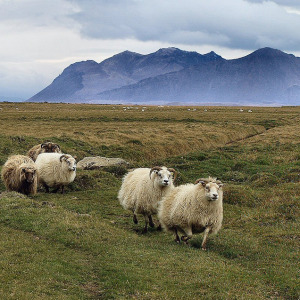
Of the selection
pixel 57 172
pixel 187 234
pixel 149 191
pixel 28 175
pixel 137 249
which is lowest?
pixel 137 249

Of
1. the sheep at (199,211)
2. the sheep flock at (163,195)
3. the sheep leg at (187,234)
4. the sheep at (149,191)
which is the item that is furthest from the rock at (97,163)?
the sheep leg at (187,234)

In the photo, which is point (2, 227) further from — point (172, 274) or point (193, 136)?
point (193, 136)

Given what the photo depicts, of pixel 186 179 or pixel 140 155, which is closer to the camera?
pixel 186 179

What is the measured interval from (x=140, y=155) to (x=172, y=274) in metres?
28.0

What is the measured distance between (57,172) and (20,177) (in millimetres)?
2580

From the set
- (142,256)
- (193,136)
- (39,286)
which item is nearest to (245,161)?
(193,136)

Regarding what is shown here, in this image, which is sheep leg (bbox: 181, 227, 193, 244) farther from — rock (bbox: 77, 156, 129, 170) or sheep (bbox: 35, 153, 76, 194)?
rock (bbox: 77, 156, 129, 170)

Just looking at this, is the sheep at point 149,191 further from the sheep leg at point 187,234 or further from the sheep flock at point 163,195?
the sheep leg at point 187,234

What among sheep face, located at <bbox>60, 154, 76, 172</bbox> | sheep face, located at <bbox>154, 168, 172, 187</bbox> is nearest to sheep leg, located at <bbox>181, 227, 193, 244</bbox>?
sheep face, located at <bbox>154, 168, 172, 187</bbox>

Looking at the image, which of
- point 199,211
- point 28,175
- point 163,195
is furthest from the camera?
point 28,175

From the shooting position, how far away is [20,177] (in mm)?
23219

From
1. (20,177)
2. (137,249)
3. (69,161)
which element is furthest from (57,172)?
(137,249)

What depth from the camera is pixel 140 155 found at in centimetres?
3900

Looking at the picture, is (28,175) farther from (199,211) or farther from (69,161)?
(199,211)
